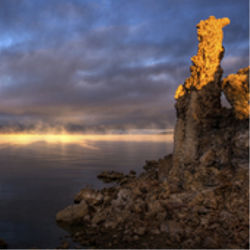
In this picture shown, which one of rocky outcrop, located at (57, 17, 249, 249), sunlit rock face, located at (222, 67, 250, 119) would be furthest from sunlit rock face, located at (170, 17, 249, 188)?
sunlit rock face, located at (222, 67, 250, 119)

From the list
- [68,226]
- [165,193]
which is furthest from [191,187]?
[68,226]

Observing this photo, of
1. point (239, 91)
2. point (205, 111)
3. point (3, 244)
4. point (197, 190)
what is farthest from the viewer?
point (205, 111)

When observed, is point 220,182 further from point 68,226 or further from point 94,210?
point 68,226

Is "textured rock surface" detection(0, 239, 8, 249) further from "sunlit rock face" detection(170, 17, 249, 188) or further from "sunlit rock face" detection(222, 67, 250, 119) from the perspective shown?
"sunlit rock face" detection(222, 67, 250, 119)

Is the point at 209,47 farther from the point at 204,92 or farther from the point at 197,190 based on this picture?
the point at 197,190

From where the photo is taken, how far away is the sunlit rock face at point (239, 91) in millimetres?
17219

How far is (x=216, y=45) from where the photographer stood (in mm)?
20578

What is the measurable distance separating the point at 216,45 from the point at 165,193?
12.4m

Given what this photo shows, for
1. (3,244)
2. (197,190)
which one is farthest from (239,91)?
(3,244)

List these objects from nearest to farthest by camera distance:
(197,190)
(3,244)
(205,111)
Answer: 1. (3,244)
2. (197,190)
3. (205,111)

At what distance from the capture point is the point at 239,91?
17500 mm

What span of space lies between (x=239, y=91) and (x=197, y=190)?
24.8 ft

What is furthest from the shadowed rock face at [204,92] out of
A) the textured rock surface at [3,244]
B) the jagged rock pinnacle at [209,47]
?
the textured rock surface at [3,244]

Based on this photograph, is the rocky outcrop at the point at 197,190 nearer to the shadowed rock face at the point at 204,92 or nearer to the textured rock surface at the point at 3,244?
the shadowed rock face at the point at 204,92
